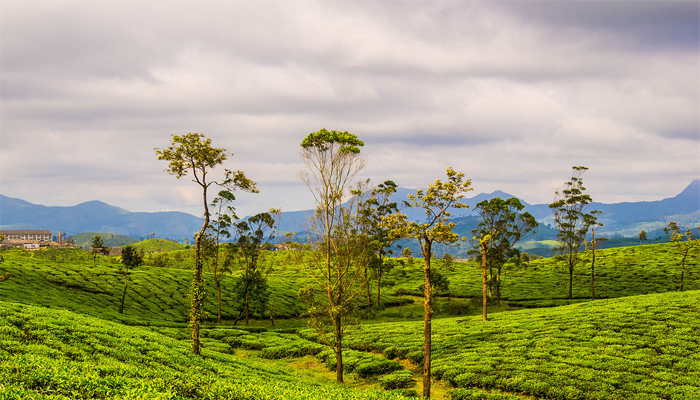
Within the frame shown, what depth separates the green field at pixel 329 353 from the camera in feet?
48.5

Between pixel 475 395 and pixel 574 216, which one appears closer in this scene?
pixel 475 395

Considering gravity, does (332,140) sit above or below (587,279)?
above

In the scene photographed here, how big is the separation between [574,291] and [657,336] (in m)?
53.0

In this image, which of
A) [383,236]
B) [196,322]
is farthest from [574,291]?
[196,322]

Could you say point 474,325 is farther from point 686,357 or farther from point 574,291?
point 574,291

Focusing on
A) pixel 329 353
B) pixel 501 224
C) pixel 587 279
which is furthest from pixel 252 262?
pixel 587 279

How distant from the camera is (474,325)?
43.9 m

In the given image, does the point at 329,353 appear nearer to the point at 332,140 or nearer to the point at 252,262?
the point at 332,140

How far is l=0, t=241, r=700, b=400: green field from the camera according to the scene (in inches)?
583

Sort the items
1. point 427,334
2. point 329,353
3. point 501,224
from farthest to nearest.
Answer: point 501,224, point 329,353, point 427,334

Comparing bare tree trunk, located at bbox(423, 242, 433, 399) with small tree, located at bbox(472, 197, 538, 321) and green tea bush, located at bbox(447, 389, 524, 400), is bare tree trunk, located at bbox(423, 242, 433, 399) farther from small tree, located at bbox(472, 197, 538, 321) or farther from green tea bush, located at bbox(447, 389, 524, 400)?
small tree, located at bbox(472, 197, 538, 321)

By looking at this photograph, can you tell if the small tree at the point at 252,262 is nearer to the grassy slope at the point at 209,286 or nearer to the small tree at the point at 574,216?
the grassy slope at the point at 209,286

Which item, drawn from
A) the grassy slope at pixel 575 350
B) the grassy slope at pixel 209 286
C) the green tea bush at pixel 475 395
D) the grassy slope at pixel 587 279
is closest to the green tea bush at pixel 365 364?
the grassy slope at pixel 575 350

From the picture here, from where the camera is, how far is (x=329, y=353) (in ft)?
120
